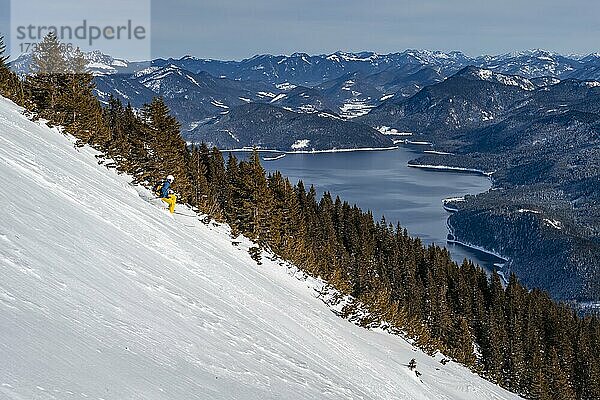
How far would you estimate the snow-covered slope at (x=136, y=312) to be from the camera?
8445 millimetres

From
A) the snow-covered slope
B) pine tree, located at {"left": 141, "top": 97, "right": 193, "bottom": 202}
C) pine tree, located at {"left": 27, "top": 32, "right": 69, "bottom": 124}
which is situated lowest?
the snow-covered slope

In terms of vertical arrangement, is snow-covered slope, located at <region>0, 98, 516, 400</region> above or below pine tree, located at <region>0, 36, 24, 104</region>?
below

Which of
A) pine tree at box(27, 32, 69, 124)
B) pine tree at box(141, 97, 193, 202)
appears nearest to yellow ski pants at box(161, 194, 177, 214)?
pine tree at box(141, 97, 193, 202)

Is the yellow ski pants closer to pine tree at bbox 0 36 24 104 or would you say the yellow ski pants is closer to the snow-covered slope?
the snow-covered slope

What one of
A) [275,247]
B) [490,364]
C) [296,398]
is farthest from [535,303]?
[296,398]

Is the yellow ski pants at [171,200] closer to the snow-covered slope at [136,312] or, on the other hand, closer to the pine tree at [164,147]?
the snow-covered slope at [136,312]

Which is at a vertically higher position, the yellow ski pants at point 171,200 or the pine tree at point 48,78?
the pine tree at point 48,78

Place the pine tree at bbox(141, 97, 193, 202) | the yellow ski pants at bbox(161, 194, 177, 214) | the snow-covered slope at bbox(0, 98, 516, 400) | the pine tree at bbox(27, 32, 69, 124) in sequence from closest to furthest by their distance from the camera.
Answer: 1. the snow-covered slope at bbox(0, 98, 516, 400)
2. the yellow ski pants at bbox(161, 194, 177, 214)
3. the pine tree at bbox(27, 32, 69, 124)
4. the pine tree at bbox(141, 97, 193, 202)

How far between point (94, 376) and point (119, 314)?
3336 mm

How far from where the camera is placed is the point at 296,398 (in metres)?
11.9

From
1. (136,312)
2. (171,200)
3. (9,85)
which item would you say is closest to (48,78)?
(9,85)

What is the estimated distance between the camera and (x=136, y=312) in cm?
1193

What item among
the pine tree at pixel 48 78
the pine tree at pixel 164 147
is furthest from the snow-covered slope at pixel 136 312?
the pine tree at pixel 164 147

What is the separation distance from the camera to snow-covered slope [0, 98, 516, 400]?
8.45 m
